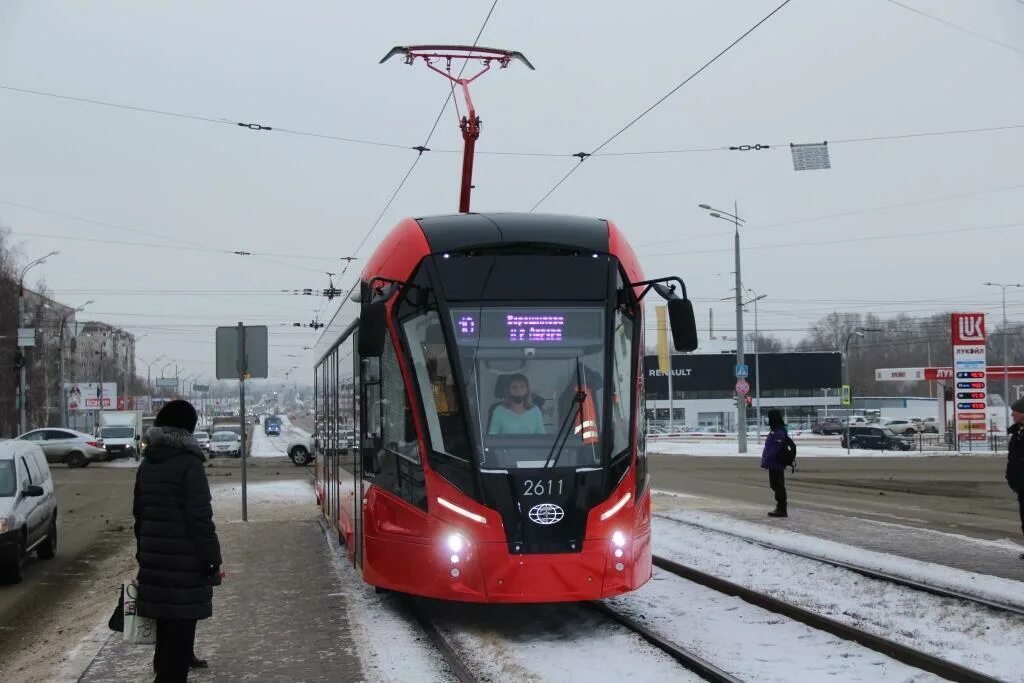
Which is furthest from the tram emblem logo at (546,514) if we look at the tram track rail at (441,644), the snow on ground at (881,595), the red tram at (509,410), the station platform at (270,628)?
the station platform at (270,628)

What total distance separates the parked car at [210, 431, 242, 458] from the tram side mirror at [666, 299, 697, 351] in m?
45.8

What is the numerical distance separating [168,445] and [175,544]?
53cm

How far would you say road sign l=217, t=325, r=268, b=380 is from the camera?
17422mm

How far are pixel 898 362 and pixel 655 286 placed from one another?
130 m

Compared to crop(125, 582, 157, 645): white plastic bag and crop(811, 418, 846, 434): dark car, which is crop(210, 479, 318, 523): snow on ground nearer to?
crop(125, 582, 157, 645): white plastic bag

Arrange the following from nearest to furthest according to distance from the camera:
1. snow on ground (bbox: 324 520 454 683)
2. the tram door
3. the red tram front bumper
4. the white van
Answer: snow on ground (bbox: 324 520 454 683) → the red tram front bumper → the tram door → the white van

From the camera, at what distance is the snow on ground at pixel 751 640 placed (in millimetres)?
6930

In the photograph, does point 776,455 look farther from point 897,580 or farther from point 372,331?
point 372,331

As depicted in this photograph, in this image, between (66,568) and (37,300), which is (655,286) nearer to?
(66,568)

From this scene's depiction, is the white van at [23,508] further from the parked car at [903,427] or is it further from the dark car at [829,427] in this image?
the dark car at [829,427]

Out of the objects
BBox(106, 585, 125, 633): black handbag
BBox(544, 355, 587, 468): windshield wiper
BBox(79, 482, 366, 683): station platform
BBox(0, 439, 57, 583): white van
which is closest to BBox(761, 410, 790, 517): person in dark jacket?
BBox(79, 482, 366, 683): station platform

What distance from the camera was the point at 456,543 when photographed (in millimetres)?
7953

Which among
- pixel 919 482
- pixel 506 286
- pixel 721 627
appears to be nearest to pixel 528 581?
pixel 721 627

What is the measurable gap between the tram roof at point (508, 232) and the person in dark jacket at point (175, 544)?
3.51m
